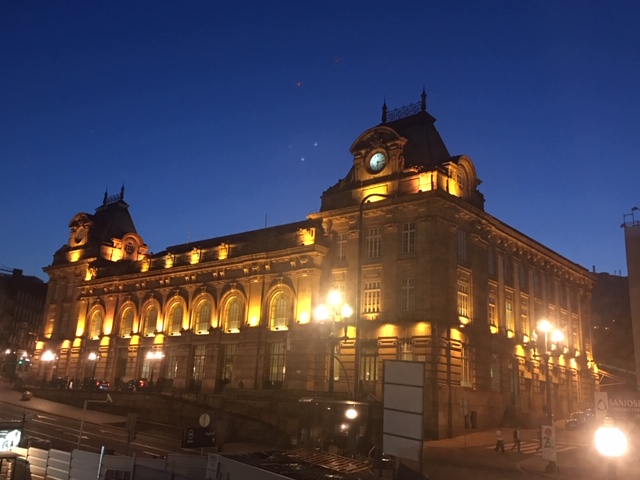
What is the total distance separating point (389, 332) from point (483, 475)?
18.3 metres

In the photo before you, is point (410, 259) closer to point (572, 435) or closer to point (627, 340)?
point (572, 435)

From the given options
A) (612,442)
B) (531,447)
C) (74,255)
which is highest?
(74,255)

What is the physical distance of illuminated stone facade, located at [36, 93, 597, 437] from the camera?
139ft

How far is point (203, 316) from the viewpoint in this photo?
57656 mm

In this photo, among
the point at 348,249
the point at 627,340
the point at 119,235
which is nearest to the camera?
the point at 348,249

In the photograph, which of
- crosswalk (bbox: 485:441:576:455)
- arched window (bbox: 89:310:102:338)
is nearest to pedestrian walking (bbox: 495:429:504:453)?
crosswalk (bbox: 485:441:576:455)

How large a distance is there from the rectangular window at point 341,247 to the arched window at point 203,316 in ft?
51.4

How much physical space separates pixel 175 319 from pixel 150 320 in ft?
12.8

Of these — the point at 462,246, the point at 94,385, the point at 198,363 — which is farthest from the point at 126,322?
the point at 462,246

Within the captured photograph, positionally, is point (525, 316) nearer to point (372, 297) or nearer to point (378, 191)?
point (372, 297)

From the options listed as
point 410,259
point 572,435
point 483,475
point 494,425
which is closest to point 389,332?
point 410,259

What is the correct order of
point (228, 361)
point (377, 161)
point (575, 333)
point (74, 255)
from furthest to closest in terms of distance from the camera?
1. point (74, 255)
2. point (575, 333)
3. point (228, 361)
4. point (377, 161)

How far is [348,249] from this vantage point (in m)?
47.2

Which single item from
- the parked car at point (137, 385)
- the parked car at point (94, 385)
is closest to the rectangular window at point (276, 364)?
the parked car at point (137, 385)
